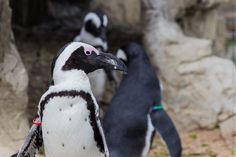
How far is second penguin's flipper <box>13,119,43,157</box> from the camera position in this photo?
349cm

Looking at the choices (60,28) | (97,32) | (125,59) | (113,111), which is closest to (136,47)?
(125,59)

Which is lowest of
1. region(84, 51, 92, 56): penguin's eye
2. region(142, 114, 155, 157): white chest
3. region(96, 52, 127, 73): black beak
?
region(142, 114, 155, 157): white chest

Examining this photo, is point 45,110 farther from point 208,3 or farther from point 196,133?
point 208,3

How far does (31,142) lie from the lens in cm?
351

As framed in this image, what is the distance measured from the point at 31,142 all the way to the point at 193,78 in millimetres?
2754

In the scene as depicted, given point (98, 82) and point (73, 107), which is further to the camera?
point (98, 82)

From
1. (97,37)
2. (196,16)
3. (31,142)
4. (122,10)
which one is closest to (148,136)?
(31,142)

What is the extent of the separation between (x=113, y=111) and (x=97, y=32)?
1.38 metres

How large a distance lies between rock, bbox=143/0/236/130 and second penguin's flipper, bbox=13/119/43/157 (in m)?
2.62

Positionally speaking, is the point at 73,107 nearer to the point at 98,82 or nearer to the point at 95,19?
the point at 98,82

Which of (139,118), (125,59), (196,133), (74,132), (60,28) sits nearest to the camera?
(74,132)

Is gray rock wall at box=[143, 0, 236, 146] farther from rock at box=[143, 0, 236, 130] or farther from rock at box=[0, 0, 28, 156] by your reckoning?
rock at box=[0, 0, 28, 156]

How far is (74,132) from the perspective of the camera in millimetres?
3346

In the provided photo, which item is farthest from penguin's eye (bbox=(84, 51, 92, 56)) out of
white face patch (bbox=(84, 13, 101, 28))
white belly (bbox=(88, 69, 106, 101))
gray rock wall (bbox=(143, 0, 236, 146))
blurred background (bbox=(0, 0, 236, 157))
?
gray rock wall (bbox=(143, 0, 236, 146))
